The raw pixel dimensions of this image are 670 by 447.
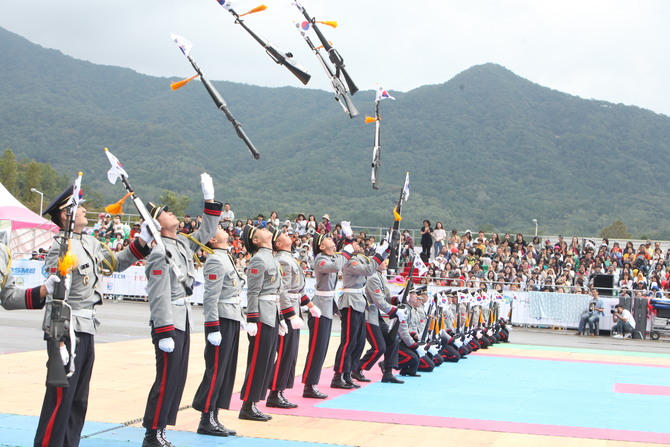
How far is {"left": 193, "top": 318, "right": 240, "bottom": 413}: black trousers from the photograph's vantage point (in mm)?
7473

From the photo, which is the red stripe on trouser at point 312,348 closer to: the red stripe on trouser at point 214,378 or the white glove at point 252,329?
the white glove at point 252,329

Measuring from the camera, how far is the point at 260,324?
326 inches

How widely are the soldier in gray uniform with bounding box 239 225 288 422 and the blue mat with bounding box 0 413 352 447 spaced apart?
792mm

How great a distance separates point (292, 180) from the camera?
9181 centimetres

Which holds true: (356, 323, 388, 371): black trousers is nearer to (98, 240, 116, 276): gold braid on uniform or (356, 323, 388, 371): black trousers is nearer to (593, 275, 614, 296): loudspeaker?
(98, 240, 116, 276): gold braid on uniform

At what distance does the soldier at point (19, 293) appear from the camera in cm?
564

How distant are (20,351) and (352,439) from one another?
7.27 metres

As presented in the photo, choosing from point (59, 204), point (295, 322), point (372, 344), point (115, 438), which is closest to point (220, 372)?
point (115, 438)

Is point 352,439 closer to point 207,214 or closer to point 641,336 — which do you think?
point 207,214

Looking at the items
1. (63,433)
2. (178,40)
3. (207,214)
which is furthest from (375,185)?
(63,433)

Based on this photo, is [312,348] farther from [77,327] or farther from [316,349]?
[77,327]

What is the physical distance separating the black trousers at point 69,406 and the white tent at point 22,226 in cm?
1755

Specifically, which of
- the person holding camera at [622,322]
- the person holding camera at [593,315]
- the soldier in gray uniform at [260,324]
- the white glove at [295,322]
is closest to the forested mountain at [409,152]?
the person holding camera at [593,315]

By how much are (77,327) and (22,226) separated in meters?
20.6
